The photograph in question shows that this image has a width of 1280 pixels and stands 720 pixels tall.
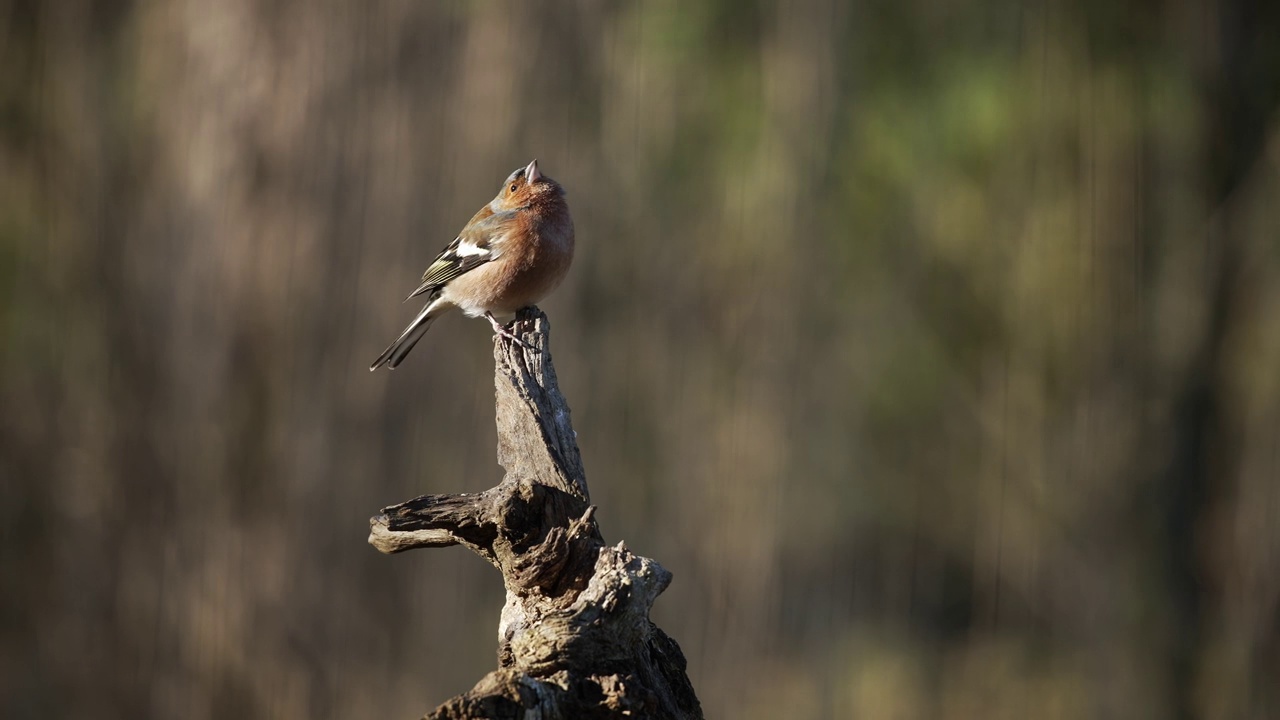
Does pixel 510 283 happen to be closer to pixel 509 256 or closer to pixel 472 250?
pixel 509 256

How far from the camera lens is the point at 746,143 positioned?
29.1ft

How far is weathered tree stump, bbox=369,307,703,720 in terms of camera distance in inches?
104

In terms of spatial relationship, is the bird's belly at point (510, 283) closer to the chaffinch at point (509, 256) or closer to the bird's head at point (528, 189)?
the chaffinch at point (509, 256)

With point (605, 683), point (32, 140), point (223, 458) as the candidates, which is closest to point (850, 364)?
point (223, 458)

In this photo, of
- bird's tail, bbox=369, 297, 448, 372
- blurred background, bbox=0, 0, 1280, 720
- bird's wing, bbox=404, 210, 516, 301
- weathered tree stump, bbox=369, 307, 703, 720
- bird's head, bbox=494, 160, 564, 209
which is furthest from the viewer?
blurred background, bbox=0, 0, 1280, 720

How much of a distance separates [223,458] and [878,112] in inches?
218

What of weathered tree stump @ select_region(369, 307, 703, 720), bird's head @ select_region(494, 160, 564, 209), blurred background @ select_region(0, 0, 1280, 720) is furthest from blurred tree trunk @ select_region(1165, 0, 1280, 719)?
weathered tree stump @ select_region(369, 307, 703, 720)

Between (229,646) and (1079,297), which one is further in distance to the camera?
(1079,297)

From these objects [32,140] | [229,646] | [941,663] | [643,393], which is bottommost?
[941,663]

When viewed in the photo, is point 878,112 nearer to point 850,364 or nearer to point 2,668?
point 850,364

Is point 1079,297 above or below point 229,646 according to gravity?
above

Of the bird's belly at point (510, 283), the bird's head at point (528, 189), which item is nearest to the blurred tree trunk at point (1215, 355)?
the bird's head at point (528, 189)

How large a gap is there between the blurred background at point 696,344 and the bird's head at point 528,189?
76.7 inches

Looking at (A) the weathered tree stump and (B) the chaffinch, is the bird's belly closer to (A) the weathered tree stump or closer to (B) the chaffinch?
(B) the chaffinch
